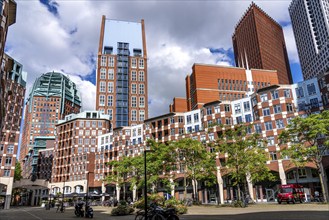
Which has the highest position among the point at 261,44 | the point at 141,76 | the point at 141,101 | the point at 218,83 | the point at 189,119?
the point at 261,44

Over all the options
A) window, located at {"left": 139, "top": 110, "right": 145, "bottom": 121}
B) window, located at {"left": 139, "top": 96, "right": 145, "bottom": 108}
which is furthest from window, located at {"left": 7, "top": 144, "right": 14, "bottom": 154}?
window, located at {"left": 139, "top": 96, "right": 145, "bottom": 108}

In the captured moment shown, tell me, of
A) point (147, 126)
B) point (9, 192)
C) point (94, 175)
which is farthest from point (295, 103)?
point (9, 192)

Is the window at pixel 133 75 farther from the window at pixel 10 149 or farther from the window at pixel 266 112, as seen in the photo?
the window at pixel 266 112

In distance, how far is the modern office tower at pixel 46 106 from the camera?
6501 inches

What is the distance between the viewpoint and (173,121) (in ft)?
241

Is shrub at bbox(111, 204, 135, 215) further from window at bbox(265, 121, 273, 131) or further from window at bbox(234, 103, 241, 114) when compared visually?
window at bbox(234, 103, 241, 114)

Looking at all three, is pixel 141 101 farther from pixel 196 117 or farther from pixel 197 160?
pixel 197 160

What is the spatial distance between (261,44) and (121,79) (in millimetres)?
88025

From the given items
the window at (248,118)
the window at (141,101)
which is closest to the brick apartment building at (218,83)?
the window at (141,101)

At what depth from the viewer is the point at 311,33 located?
15400 centimetres

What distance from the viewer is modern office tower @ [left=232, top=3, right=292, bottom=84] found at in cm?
16125

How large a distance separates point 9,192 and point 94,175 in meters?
25.3

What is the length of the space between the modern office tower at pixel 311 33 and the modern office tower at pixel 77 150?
109 metres

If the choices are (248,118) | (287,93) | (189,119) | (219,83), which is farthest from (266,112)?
(219,83)
